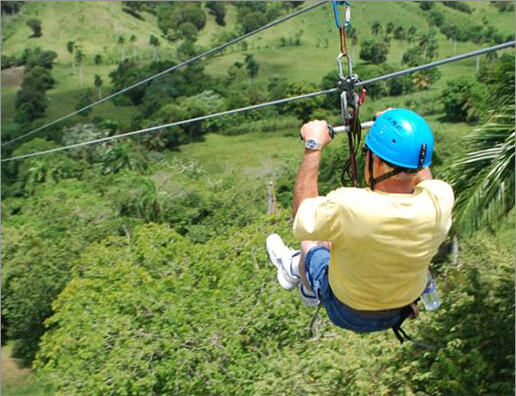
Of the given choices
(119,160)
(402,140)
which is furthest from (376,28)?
(402,140)

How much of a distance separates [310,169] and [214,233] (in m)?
24.2

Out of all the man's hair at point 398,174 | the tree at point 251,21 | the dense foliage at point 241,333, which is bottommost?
the dense foliage at point 241,333

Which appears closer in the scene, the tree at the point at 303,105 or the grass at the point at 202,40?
the tree at the point at 303,105

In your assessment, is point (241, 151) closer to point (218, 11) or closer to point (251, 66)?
point (251, 66)

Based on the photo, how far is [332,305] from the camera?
3080mm

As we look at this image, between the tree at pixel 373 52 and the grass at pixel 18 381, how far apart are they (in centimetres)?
6624

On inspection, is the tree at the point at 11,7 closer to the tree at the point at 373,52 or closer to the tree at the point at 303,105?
the tree at the point at 303,105

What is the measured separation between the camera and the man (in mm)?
2568

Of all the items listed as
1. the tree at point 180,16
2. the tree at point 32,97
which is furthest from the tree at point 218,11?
the tree at point 32,97

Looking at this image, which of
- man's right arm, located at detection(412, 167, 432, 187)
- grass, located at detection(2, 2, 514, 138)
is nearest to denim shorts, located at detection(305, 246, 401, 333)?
man's right arm, located at detection(412, 167, 432, 187)

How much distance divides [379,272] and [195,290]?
30.8 ft

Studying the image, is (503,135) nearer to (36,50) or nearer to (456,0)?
(36,50)

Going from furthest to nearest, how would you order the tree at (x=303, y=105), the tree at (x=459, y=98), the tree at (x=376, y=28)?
the tree at (x=376, y=28)
the tree at (x=303, y=105)
the tree at (x=459, y=98)

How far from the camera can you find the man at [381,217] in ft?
8.43
